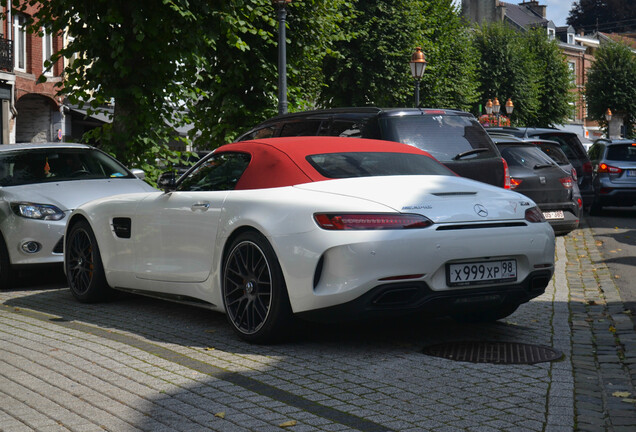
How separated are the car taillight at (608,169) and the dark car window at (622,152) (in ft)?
0.95

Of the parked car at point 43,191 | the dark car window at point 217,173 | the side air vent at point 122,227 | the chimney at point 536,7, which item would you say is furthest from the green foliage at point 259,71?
the chimney at point 536,7

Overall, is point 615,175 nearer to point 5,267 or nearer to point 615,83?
point 5,267

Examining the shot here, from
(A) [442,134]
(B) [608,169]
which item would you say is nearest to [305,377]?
(A) [442,134]

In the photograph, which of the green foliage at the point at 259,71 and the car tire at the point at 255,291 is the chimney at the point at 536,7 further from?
the car tire at the point at 255,291

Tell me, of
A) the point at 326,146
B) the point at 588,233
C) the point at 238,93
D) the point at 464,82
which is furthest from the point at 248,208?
the point at 464,82

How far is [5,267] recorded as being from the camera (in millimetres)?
9898

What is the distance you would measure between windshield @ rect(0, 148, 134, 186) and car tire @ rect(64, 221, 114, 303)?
2.14 meters

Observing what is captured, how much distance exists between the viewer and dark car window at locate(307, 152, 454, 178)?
653 centimetres

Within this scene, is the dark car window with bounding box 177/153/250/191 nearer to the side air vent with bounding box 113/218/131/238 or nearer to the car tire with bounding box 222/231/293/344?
the car tire with bounding box 222/231/293/344

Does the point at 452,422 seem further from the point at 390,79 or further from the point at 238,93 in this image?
the point at 390,79

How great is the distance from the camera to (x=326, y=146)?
22.6ft

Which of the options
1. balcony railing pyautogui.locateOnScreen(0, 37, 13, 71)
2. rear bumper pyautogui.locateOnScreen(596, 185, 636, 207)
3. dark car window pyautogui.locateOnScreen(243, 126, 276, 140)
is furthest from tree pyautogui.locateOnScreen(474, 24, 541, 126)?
dark car window pyautogui.locateOnScreen(243, 126, 276, 140)

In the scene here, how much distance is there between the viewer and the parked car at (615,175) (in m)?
20.1

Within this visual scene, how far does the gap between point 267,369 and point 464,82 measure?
1749 inches
